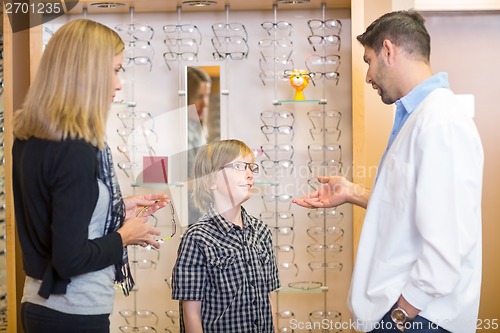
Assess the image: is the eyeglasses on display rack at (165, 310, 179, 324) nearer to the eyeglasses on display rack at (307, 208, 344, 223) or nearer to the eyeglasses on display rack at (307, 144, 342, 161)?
the eyeglasses on display rack at (307, 208, 344, 223)

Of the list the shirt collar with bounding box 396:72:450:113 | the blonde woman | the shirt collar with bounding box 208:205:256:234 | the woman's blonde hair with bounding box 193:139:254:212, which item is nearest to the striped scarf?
the blonde woman

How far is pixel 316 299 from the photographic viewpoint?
3.87 meters

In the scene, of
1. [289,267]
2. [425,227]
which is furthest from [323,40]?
[425,227]

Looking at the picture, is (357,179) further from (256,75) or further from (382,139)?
(256,75)

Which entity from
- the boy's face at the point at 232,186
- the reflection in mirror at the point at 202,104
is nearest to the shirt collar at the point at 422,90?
the boy's face at the point at 232,186

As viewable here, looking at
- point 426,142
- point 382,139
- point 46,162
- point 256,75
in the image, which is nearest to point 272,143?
point 256,75

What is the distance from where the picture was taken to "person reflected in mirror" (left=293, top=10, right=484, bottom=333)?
1.75m

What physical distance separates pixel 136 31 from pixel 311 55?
3.26 ft

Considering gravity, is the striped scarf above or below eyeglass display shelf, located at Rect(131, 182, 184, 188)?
above

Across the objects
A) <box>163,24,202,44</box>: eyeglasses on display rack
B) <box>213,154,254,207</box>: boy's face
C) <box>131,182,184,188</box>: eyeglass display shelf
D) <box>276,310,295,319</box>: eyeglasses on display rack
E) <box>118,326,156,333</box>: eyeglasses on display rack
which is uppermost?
<box>163,24,202,44</box>: eyeglasses on display rack

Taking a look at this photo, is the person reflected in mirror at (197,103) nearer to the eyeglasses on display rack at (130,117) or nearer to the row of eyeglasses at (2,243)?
the eyeglasses on display rack at (130,117)

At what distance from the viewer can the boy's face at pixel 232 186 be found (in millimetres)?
2496

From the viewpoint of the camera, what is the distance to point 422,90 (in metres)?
2.01

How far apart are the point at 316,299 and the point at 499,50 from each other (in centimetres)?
177
